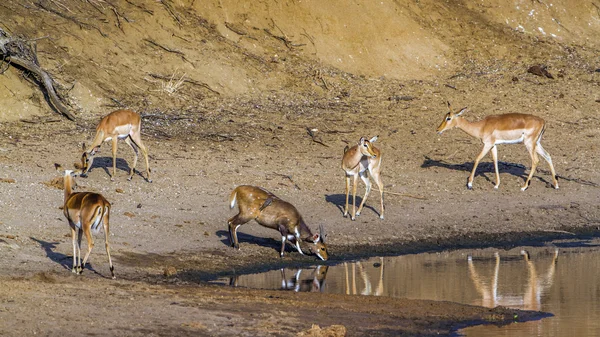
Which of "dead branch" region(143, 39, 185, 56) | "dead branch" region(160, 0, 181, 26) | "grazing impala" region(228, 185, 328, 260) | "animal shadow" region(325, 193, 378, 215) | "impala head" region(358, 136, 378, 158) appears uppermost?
"dead branch" region(160, 0, 181, 26)

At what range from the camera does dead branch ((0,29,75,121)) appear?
1912cm

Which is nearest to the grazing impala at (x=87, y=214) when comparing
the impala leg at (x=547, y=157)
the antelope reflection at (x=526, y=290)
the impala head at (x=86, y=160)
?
the antelope reflection at (x=526, y=290)

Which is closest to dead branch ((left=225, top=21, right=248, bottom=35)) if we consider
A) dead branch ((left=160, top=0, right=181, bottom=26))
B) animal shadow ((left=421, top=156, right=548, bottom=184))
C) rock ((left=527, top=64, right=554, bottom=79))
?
dead branch ((left=160, top=0, right=181, bottom=26))

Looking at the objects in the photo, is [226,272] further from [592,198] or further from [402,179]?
[592,198]

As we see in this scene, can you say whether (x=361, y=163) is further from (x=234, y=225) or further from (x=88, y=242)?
(x=88, y=242)

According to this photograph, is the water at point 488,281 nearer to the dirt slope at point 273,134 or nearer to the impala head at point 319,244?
the impala head at point 319,244

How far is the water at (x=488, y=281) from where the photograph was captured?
1037 centimetres

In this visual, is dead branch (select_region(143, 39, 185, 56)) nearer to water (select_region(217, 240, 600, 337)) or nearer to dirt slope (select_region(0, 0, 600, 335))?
dirt slope (select_region(0, 0, 600, 335))

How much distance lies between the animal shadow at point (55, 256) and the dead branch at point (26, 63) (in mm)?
7384

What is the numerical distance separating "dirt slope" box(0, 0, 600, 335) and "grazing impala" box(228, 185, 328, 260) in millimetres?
294

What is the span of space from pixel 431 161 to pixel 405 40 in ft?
22.9

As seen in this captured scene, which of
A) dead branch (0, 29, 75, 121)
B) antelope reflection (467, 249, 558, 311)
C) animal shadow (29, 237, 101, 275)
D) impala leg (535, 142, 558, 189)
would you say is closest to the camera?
antelope reflection (467, 249, 558, 311)

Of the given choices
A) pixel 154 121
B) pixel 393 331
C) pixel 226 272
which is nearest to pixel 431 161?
pixel 154 121

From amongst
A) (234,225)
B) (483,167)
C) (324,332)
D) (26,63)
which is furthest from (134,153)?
(324,332)
